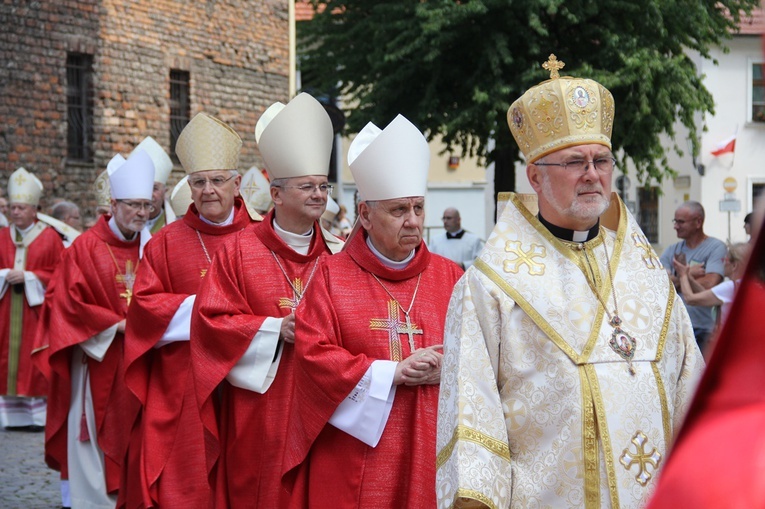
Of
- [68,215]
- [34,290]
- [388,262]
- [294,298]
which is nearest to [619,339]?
[388,262]

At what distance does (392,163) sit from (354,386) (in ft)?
3.28

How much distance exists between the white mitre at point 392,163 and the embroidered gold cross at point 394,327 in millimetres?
479

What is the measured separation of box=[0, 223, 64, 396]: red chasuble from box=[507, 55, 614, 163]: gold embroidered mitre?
8919 mm

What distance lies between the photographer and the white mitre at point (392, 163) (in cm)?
509

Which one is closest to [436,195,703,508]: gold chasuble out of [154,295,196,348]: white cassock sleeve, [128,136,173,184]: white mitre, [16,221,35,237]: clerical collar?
[154,295,196,348]: white cassock sleeve

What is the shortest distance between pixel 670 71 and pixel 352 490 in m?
11.5

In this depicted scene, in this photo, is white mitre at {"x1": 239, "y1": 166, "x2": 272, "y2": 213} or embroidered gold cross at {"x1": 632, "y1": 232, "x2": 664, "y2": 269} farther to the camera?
white mitre at {"x1": 239, "y1": 166, "x2": 272, "y2": 213}

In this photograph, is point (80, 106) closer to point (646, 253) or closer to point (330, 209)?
point (330, 209)

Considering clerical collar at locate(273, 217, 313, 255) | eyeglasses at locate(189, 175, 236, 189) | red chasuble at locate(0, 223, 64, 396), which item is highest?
eyeglasses at locate(189, 175, 236, 189)

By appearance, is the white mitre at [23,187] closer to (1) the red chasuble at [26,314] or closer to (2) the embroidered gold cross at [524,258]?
(1) the red chasuble at [26,314]

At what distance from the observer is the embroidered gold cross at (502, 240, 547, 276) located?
355 centimetres

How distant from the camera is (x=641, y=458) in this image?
342 centimetres

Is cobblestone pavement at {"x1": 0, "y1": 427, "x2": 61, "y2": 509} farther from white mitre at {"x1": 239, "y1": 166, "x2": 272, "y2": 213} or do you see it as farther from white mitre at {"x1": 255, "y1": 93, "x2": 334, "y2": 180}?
white mitre at {"x1": 255, "y1": 93, "x2": 334, "y2": 180}

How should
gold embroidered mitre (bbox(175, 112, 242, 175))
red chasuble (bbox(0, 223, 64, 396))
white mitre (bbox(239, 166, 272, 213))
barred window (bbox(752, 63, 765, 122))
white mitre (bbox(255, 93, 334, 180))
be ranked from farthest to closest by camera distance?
barred window (bbox(752, 63, 765, 122))
red chasuble (bbox(0, 223, 64, 396))
white mitre (bbox(239, 166, 272, 213))
gold embroidered mitre (bbox(175, 112, 242, 175))
white mitre (bbox(255, 93, 334, 180))
